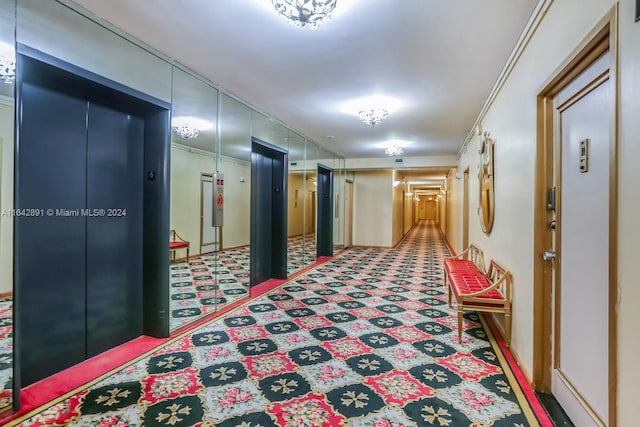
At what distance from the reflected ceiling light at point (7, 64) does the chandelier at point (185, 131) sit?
1340mm

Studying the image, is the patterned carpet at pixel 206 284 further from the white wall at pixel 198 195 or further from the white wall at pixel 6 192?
the white wall at pixel 6 192

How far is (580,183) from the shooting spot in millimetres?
1877

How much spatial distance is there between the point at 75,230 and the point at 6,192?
24.9 inches

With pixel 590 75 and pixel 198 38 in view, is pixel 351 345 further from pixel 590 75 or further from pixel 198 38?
pixel 198 38

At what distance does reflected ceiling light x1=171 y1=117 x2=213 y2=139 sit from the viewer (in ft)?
10.8

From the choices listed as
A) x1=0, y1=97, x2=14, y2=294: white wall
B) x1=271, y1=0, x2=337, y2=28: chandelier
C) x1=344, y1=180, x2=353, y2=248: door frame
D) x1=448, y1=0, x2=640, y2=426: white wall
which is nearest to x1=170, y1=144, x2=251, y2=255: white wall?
x1=0, y1=97, x2=14, y2=294: white wall

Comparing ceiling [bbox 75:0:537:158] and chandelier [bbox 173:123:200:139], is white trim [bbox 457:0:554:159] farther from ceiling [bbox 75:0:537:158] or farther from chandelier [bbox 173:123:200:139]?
chandelier [bbox 173:123:200:139]

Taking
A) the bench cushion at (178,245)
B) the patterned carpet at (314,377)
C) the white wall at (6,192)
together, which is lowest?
the patterned carpet at (314,377)

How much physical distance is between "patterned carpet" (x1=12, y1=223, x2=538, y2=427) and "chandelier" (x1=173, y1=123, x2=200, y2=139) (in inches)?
85.5

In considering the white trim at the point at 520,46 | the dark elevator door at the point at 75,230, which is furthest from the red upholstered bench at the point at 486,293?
the dark elevator door at the point at 75,230

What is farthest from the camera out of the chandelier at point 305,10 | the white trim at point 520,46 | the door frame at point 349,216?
the door frame at point 349,216

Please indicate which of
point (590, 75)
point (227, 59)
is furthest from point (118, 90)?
point (590, 75)

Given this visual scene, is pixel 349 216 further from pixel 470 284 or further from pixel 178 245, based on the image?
pixel 178 245

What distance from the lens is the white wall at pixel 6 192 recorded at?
199cm
